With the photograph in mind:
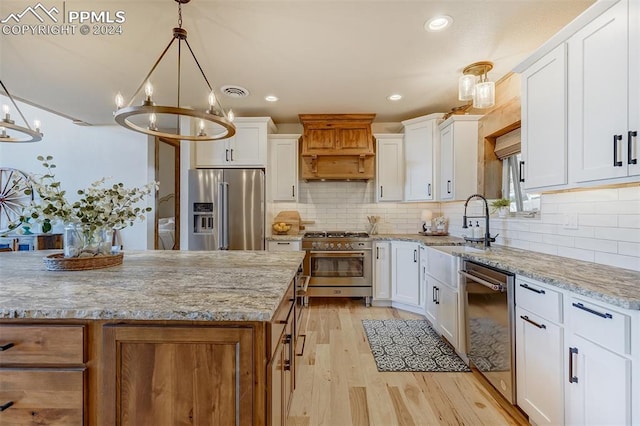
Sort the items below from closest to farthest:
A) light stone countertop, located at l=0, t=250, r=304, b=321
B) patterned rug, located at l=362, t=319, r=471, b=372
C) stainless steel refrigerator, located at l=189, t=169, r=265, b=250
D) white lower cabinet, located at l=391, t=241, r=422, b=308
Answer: light stone countertop, located at l=0, t=250, r=304, b=321 → patterned rug, located at l=362, t=319, r=471, b=372 → white lower cabinet, located at l=391, t=241, r=422, b=308 → stainless steel refrigerator, located at l=189, t=169, r=265, b=250

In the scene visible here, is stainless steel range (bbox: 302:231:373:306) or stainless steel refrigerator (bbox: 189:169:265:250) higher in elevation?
stainless steel refrigerator (bbox: 189:169:265:250)

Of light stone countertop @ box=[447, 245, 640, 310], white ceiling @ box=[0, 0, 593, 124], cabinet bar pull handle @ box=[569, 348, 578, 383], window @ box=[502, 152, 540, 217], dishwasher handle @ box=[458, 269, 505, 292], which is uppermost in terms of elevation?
white ceiling @ box=[0, 0, 593, 124]

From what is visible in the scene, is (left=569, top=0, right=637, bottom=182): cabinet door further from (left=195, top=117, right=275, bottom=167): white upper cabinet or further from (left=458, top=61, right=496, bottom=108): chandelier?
(left=195, top=117, right=275, bottom=167): white upper cabinet

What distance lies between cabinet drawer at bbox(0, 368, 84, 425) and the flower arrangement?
0.75 metres

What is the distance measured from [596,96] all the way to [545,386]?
1570mm

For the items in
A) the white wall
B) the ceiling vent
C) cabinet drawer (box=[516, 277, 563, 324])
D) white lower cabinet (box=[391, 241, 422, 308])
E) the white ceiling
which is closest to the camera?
cabinet drawer (box=[516, 277, 563, 324])

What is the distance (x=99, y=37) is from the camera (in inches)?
87.2

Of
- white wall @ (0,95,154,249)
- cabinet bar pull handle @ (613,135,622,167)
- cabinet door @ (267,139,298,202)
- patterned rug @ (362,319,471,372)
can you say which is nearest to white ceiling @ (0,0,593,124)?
cabinet door @ (267,139,298,202)

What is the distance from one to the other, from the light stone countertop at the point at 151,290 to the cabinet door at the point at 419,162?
2506 millimetres

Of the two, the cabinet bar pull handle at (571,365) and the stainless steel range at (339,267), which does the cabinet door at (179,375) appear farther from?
the stainless steel range at (339,267)

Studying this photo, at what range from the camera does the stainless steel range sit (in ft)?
12.3

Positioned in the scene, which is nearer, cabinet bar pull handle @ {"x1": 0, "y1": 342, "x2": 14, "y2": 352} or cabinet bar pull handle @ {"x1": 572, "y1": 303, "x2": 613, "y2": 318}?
cabinet bar pull handle @ {"x1": 0, "y1": 342, "x2": 14, "y2": 352}

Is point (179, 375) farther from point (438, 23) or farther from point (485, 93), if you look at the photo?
point (485, 93)

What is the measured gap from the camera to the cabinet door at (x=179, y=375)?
0.94 meters
